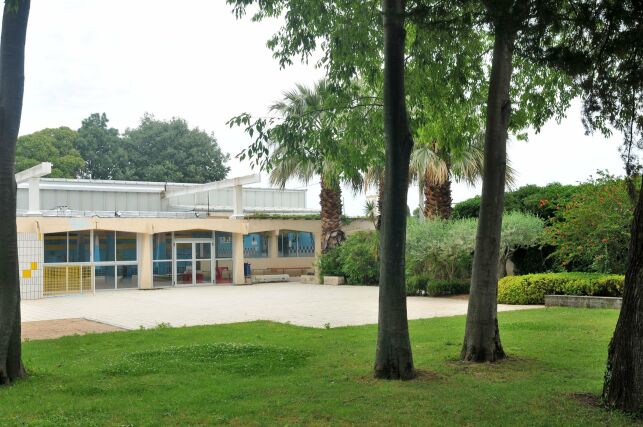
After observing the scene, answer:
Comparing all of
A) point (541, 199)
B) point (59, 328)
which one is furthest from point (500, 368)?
point (541, 199)

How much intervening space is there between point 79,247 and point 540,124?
23.1 meters

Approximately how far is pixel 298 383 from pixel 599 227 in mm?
12820

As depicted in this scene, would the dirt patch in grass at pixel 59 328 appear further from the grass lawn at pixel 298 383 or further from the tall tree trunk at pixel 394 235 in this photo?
the tall tree trunk at pixel 394 235

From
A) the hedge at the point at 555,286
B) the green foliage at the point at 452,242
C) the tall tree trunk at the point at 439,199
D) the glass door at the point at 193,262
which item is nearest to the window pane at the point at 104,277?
the glass door at the point at 193,262

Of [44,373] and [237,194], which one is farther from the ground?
[237,194]

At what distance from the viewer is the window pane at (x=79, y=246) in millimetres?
29481

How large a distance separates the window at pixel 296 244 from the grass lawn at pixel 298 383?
2627cm

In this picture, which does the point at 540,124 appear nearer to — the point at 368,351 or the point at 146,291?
the point at 368,351

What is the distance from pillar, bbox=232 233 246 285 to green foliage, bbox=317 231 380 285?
203 inches

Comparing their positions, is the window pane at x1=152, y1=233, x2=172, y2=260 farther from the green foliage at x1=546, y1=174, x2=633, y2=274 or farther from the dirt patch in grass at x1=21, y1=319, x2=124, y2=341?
the green foliage at x1=546, y1=174, x2=633, y2=274

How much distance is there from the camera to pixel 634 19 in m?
7.48

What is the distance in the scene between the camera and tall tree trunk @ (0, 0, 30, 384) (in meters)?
8.46

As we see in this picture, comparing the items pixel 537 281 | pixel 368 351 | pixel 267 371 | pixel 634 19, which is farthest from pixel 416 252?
pixel 634 19

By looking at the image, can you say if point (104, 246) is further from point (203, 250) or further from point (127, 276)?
point (203, 250)
